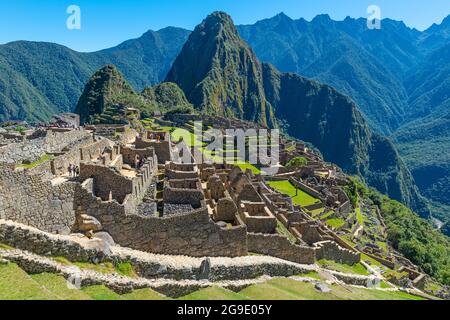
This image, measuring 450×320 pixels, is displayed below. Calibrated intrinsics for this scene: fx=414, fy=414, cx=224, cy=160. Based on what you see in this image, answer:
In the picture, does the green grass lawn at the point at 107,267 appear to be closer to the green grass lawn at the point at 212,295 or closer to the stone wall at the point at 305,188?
the green grass lawn at the point at 212,295

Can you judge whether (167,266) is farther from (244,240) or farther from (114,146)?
(114,146)

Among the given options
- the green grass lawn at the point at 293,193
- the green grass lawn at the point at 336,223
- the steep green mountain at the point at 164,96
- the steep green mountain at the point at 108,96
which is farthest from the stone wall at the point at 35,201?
the steep green mountain at the point at 164,96

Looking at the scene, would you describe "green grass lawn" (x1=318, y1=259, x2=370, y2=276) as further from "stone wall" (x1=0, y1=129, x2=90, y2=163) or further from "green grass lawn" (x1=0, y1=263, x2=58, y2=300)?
"green grass lawn" (x1=0, y1=263, x2=58, y2=300)

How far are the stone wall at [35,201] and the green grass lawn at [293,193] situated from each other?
4261cm

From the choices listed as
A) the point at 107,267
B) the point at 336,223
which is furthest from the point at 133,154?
the point at 336,223

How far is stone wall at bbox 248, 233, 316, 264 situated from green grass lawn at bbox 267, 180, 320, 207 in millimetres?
32664

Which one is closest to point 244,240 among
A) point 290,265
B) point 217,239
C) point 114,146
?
point 217,239

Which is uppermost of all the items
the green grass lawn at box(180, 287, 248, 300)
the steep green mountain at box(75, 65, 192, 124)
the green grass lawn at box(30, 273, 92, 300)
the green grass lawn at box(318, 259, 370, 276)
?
the steep green mountain at box(75, 65, 192, 124)

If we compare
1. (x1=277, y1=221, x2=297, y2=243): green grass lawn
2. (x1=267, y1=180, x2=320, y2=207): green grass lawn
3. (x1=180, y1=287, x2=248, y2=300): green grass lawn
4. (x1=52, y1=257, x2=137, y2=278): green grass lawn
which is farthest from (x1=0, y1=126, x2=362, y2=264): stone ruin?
(x1=267, y1=180, x2=320, y2=207): green grass lawn

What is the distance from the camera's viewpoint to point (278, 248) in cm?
2411

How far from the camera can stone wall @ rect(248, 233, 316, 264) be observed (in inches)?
922

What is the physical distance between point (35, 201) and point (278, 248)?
1341 cm

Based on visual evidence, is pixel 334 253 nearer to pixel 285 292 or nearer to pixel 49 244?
pixel 285 292
